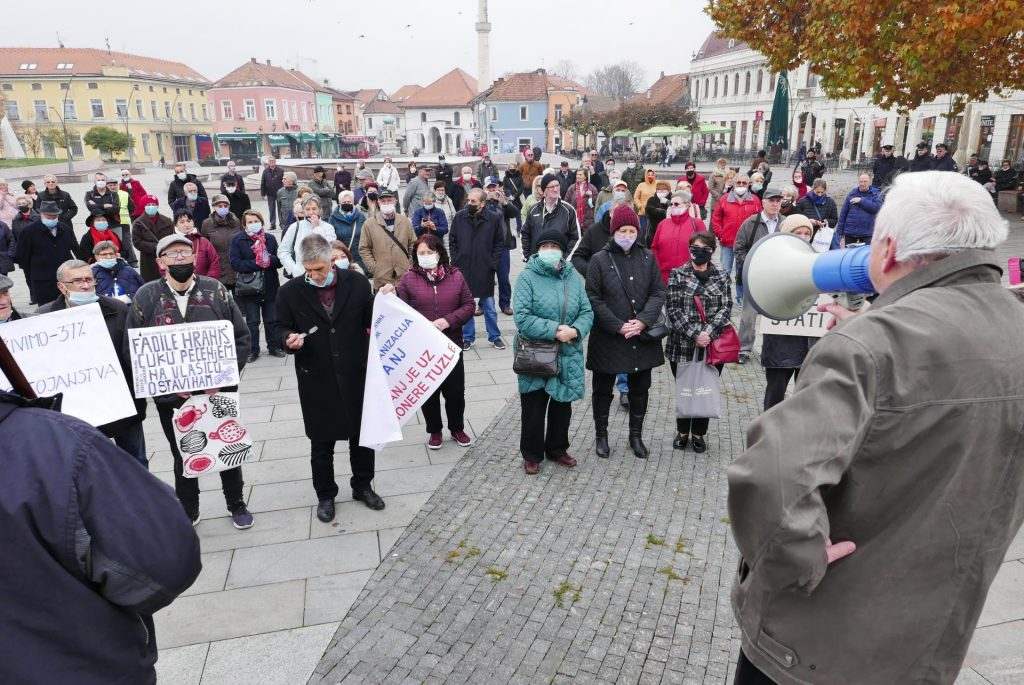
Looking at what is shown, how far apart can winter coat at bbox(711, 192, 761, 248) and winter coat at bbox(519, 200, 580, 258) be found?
2.38 metres

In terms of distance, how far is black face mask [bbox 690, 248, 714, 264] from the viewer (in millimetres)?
5641

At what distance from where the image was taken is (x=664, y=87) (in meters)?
80.2

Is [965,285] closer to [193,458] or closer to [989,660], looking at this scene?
[989,660]

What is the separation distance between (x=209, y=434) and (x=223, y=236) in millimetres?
4683

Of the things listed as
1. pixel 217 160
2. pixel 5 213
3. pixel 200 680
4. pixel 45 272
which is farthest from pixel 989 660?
pixel 217 160

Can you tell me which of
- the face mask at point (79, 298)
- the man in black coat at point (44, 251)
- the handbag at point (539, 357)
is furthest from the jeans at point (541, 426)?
the man in black coat at point (44, 251)

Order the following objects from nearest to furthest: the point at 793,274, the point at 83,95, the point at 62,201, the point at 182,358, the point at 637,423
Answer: the point at 793,274 < the point at 182,358 < the point at 637,423 < the point at 62,201 < the point at 83,95

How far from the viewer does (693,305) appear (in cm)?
568

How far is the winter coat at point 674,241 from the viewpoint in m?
7.86

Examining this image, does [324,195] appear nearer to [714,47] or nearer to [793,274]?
[793,274]

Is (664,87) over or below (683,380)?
over

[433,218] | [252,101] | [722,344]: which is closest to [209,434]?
[722,344]

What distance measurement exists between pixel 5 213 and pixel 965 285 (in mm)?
14099

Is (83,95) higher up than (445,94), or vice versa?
(445,94)
